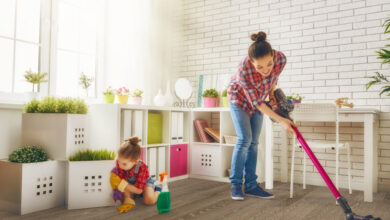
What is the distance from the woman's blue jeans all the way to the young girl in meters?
0.65

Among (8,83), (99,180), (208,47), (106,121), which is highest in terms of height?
(208,47)

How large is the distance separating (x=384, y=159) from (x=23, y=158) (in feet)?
9.42

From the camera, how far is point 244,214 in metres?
2.14

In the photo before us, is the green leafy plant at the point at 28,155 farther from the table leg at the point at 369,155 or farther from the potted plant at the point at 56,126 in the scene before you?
the table leg at the point at 369,155

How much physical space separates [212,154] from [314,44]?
1.48 m

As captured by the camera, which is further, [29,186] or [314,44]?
[314,44]

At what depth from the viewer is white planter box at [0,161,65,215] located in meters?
2.07

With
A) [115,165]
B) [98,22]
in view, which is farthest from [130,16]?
[115,165]

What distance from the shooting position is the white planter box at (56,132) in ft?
7.54

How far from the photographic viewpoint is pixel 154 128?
3.24m

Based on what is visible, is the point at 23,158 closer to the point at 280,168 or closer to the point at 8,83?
the point at 8,83

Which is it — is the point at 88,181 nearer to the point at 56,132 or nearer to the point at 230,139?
the point at 56,132

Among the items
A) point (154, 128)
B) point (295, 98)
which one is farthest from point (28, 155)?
point (295, 98)

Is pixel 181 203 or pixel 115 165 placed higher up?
pixel 115 165
